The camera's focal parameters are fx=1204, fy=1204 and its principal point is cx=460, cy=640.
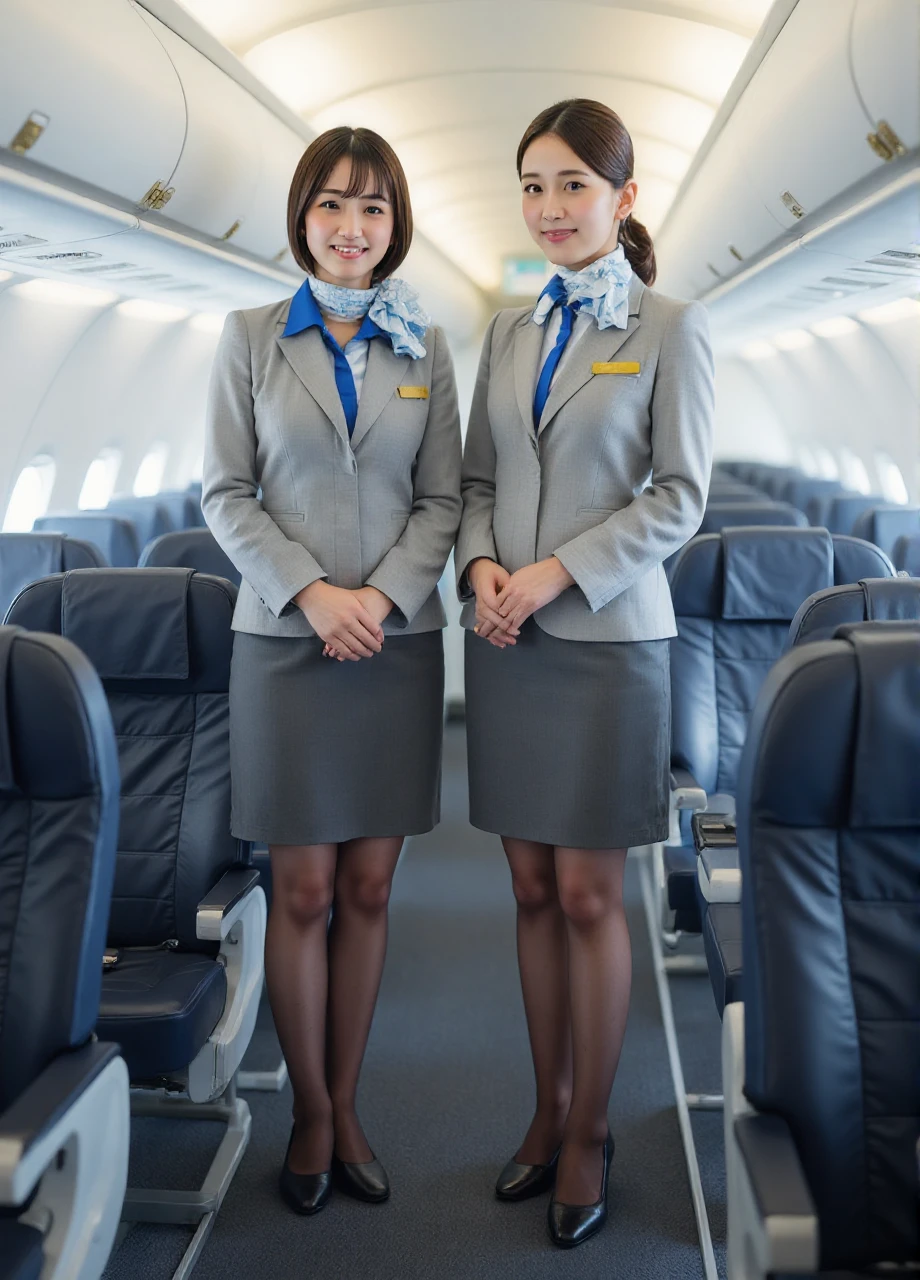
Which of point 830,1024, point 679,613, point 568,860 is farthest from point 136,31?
point 830,1024

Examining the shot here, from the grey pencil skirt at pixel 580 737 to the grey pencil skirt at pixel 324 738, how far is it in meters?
0.18

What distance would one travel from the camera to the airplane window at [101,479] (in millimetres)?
8461

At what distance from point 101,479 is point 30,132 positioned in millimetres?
5885

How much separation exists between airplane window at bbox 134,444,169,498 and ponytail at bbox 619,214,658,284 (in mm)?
7709

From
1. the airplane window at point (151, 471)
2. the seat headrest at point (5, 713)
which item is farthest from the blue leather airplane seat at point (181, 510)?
the seat headrest at point (5, 713)

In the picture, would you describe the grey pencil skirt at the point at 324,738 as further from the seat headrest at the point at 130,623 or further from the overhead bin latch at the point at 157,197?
the overhead bin latch at the point at 157,197

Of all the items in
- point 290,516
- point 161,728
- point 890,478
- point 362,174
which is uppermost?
point 890,478

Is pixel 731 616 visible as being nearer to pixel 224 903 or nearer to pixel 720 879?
pixel 720 879

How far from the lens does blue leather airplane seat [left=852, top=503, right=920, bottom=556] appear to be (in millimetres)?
5191

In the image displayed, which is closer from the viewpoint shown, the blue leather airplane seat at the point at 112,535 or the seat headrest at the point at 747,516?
the seat headrest at the point at 747,516

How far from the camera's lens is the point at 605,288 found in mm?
2268

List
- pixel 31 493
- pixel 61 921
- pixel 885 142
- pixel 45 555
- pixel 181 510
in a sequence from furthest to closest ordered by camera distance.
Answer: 1. pixel 31 493
2. pixel 181 510
3. pixel 45 555
4. pixel 885 142
5. pixel 61 921

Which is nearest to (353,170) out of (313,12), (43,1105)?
(43,1105)

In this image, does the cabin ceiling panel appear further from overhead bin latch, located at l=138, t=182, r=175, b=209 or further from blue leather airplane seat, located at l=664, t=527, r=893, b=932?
blue leather airplane seat, located at l=664, t=527, r=893, b=932
